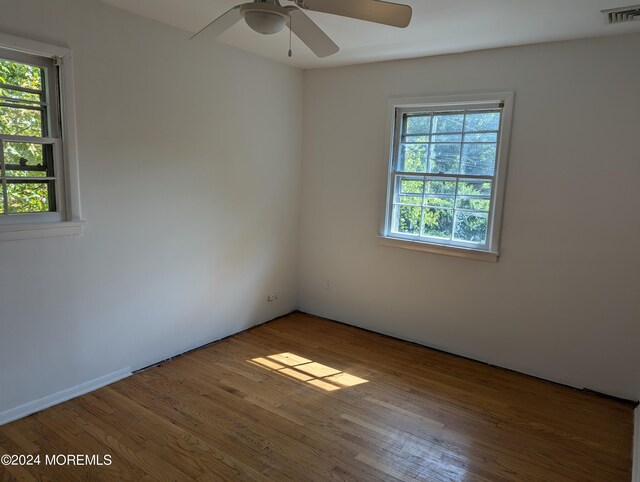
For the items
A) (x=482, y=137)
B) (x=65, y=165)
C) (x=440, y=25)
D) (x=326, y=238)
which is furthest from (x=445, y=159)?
(x=65, y=165)

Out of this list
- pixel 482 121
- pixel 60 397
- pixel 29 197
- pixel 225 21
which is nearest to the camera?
pixel 225 21

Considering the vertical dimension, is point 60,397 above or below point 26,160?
below

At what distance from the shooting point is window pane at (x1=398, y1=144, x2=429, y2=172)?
3.74 m

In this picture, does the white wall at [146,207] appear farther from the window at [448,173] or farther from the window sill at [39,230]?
the window at [448,173]

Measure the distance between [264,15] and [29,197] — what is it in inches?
73.1

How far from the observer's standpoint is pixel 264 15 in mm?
1732

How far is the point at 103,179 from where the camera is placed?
2785mm

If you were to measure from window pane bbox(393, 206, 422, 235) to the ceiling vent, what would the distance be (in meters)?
1.88

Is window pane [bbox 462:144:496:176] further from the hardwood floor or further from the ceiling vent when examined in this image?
the hardwood floor

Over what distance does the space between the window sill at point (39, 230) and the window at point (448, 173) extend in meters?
2.56

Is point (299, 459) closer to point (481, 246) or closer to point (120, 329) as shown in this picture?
point (120, 329)

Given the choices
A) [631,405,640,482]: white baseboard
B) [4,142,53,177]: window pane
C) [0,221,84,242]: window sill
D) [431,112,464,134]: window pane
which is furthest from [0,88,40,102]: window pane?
[631,405,640,482]: white baseboard

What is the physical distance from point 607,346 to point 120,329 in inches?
141

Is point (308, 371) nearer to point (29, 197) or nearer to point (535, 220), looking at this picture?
point (535, 220)
